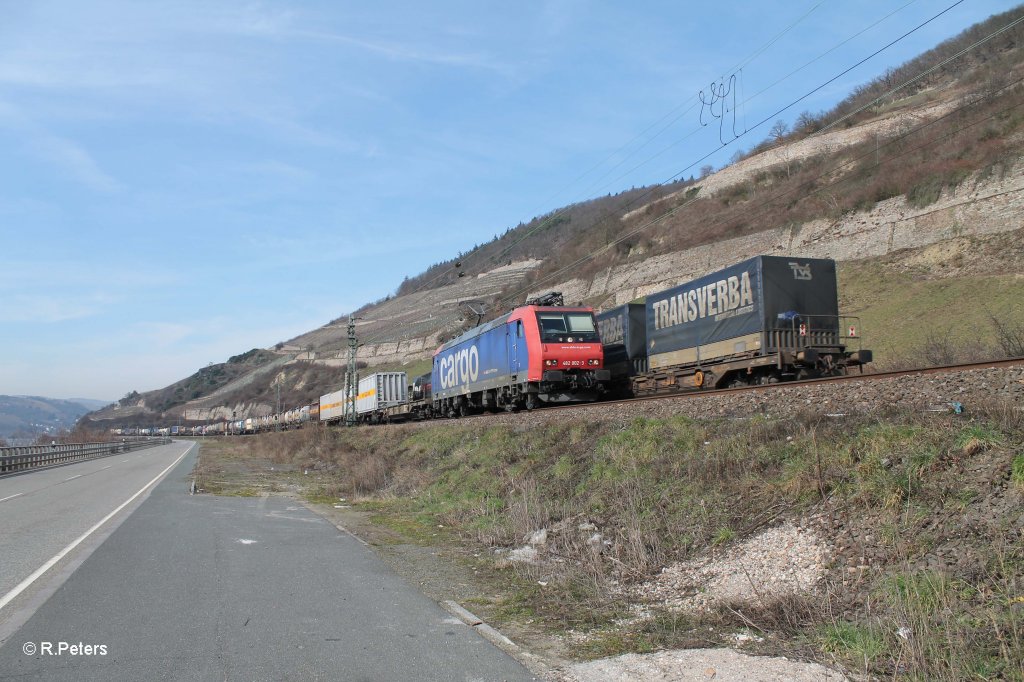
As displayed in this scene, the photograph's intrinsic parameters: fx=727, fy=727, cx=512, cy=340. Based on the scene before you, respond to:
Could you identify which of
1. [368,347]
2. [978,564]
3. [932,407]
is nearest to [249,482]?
[932,407]

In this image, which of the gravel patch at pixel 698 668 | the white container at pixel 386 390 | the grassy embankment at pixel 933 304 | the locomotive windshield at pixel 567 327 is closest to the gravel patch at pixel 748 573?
the gravel patch at pixel 698 668

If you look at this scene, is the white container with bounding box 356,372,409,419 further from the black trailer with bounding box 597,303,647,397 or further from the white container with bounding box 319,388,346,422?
the black trailer with bounding box 597,303,647,397

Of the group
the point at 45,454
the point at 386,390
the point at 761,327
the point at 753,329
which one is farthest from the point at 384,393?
the point at 761,327

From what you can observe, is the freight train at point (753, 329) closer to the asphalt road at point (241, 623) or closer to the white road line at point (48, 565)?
the asphalt road at point (241, 623)

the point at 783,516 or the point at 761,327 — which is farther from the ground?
the point at 761,327

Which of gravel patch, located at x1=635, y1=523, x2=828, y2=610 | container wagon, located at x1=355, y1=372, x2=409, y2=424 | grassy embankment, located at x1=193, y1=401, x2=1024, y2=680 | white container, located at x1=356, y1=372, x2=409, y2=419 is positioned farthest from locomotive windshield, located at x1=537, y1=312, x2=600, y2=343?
white container, located at x1=356, y1=372, x2=409, y2=419

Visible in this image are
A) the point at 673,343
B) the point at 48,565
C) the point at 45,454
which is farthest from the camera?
the point at 45,454

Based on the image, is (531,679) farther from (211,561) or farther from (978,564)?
(211,561)

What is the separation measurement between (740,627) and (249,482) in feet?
66.8

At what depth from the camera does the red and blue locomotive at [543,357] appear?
883 inches

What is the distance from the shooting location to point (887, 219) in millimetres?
41656

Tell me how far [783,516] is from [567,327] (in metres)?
15.9

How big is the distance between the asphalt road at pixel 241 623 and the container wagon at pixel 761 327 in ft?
41.1

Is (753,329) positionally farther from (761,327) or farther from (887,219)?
(887,219)
